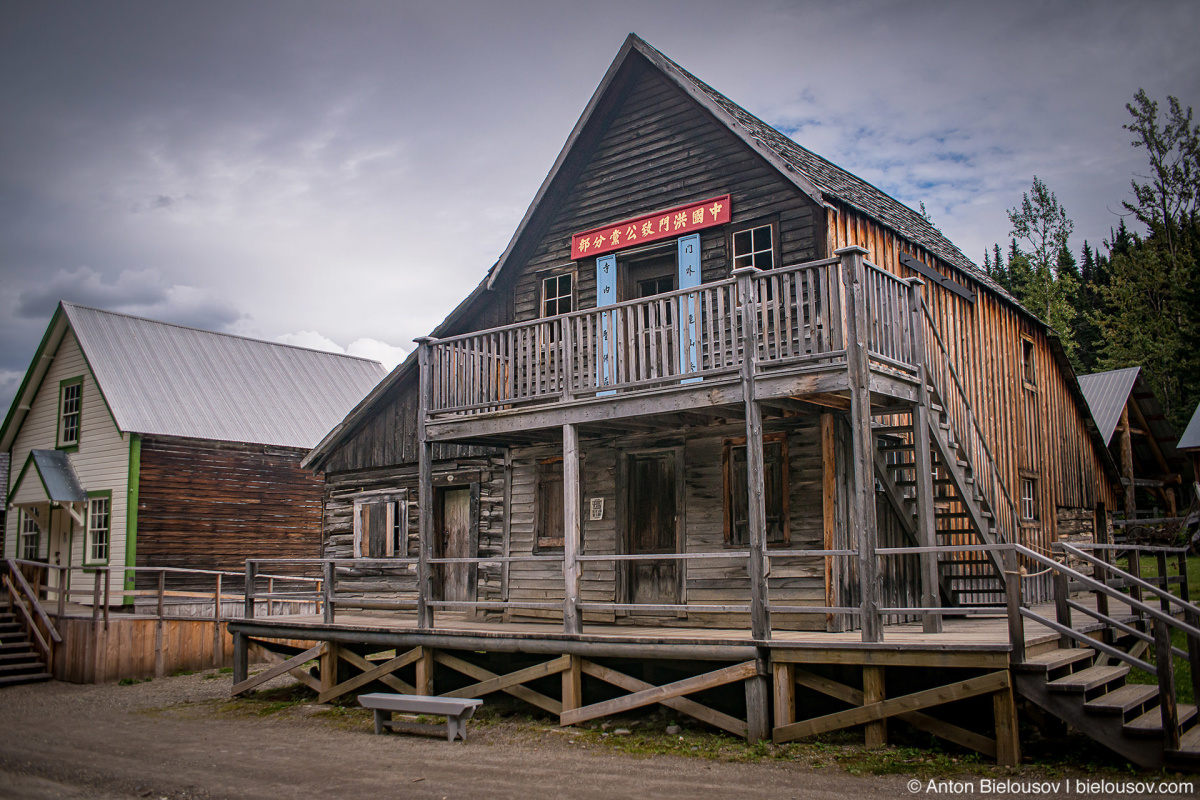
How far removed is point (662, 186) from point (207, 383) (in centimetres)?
1787

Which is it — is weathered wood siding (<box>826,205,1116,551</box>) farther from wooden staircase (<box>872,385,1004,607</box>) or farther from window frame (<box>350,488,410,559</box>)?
window frame (<box>350,488,410,559</box>)

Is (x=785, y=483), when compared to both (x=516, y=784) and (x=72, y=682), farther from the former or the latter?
(x=72, y=682)

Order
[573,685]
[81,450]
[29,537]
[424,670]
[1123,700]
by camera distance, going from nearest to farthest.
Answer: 1. [1123,700]
2. [573,685]
3. [424,670]
4. [81,450]
5. [29,537]

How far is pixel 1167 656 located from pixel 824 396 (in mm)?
4798

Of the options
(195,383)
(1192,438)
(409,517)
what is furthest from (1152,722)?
(195,383)

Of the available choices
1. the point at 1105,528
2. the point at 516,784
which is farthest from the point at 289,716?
the point at 1105,528

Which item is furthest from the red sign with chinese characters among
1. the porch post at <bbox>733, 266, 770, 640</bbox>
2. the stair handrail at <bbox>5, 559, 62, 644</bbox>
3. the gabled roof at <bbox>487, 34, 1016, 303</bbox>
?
the stair handrail at <bbox>5, 559, 62, 644</bbox>

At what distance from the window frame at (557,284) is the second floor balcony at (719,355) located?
206cm

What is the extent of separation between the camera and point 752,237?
44.8ft

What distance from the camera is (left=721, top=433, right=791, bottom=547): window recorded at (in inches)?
506

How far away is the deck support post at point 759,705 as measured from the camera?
32.7ft

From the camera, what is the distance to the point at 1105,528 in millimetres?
22531

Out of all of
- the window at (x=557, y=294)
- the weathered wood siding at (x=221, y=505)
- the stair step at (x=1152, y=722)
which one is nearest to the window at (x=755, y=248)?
the window at (x=557, y=294)

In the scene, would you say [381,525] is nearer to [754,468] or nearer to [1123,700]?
[754,468]
